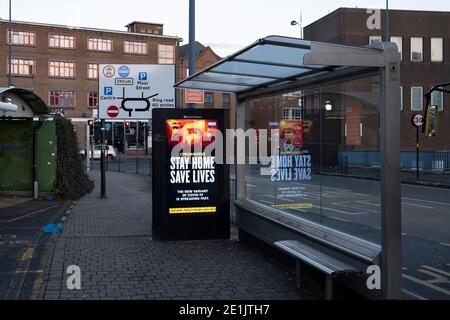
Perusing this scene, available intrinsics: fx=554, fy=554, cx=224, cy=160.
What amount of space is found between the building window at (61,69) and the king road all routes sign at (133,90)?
4013 cm

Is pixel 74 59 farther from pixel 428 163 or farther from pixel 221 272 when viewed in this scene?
pixel 221 272

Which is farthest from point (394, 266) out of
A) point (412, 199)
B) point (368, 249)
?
point (412, 199)

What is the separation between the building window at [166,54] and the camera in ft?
211

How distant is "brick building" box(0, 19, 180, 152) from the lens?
5688 centimetres

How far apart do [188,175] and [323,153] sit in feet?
9.76

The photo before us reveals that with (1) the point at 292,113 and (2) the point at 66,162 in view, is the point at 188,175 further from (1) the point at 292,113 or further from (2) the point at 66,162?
(2) the point at 66,162

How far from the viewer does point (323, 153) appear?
6.87 metres

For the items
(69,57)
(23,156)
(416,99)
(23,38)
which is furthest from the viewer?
(69,57)

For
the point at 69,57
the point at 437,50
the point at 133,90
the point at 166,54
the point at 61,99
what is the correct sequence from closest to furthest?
the point at 133,90
the point at 437,50
the point at 61,99
the point at 69,57
the point at 166,54

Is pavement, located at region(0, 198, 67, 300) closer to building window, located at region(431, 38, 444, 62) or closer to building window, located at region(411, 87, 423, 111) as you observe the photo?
building window, located at region(411, 87, 423, 111)

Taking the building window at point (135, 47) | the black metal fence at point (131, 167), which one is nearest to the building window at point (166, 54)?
the building window at point (135, 47)

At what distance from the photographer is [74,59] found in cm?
5959

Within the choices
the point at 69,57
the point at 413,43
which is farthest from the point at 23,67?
the point at 413,43
